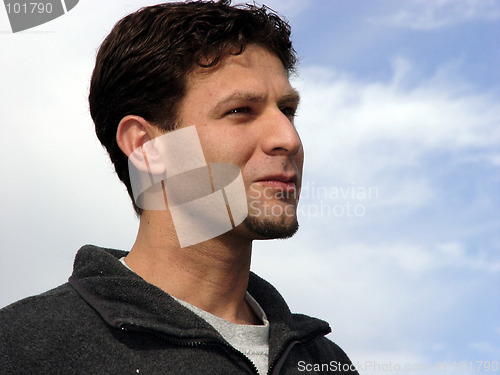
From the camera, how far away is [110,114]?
525 centimetres

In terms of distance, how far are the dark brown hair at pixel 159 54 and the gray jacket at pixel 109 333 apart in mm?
880

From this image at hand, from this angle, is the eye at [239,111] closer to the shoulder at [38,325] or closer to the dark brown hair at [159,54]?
the dark brown hair at [159,54]

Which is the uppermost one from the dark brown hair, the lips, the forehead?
the dark brown hair

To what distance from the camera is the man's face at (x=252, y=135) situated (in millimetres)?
4602

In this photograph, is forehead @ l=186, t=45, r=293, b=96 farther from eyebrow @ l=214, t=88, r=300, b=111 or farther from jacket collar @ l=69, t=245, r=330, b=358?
jacket collar @ l=69, t=245, r=330, b=358

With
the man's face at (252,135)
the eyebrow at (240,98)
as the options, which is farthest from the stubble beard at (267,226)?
the eyebrow at (240,98)

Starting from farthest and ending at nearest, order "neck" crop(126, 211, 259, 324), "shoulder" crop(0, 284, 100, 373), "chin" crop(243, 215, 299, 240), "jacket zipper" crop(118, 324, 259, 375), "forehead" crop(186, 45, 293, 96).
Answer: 1. "forehead" crop(186, 45, 293, 96)
2. "neck" crop(126, 211, 259, 324)
3. "chin" crop(243, 215, 299, 240)
4. "jacket zipper" crop(118, 324, 259, 375)
5. "shoulder" crop(0, 284, 100, 373)

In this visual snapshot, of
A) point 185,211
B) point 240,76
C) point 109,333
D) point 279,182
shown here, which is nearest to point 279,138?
point 279,182

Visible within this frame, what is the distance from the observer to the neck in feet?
15.4

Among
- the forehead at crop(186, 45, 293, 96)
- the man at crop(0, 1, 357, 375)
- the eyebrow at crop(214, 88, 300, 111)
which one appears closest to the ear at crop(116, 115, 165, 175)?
the man at crop(0, 1, 357, 375)

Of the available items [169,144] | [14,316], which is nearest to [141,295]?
[14,316]

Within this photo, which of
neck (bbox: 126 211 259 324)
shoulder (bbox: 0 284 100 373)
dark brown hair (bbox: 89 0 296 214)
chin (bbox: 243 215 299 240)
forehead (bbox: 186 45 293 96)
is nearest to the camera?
shoulder (bbox: 0 284 100 373)

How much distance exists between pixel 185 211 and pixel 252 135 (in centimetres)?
76

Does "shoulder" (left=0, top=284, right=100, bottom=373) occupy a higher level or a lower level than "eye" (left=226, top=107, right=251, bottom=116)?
lower
